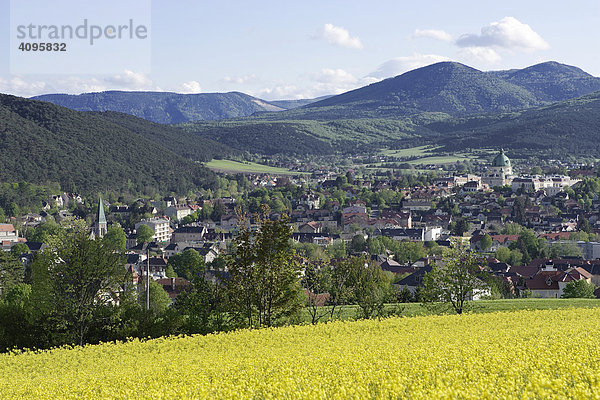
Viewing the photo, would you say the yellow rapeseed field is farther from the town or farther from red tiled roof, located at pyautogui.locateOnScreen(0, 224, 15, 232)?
red tiled roof, located at pyautogui.locateOnScreen(0, 224, 15, 232)

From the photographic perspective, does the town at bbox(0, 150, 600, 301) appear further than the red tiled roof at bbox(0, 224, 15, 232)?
No

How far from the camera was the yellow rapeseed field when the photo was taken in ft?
39.5

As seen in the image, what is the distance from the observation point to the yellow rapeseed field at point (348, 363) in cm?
1205

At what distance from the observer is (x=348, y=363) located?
16016mm

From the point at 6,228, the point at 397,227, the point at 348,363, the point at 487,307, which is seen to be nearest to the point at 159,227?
the point at 6,228

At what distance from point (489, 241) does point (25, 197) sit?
10689 centimetres

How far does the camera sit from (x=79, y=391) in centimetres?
1648

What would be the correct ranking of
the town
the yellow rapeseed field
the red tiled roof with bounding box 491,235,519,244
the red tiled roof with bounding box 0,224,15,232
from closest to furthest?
the yellow rapeseed field < the town < the red tiled roof with bounding box 491,235,519,244 < the red tiled roof with bounding box 0,224,15,232

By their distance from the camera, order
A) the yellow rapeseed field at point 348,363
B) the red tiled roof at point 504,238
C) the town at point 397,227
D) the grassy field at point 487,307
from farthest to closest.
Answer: the red tiled roof at point 504,238, the town at point 397,227, the grassy field at point 487,307, the yellow rapeseed field at point 348,363

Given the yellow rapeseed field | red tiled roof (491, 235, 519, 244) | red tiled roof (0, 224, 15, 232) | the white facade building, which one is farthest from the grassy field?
the white facade building

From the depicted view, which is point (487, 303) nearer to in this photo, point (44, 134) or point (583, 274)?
point (583, 274)

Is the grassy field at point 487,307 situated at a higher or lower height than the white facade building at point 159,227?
higher

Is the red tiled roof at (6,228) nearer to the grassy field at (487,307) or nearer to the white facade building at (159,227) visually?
the white facade building at (159,227)

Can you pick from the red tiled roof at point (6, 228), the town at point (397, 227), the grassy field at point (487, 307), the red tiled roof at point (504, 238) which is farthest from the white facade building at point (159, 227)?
the grassy field at point (487, 307)
